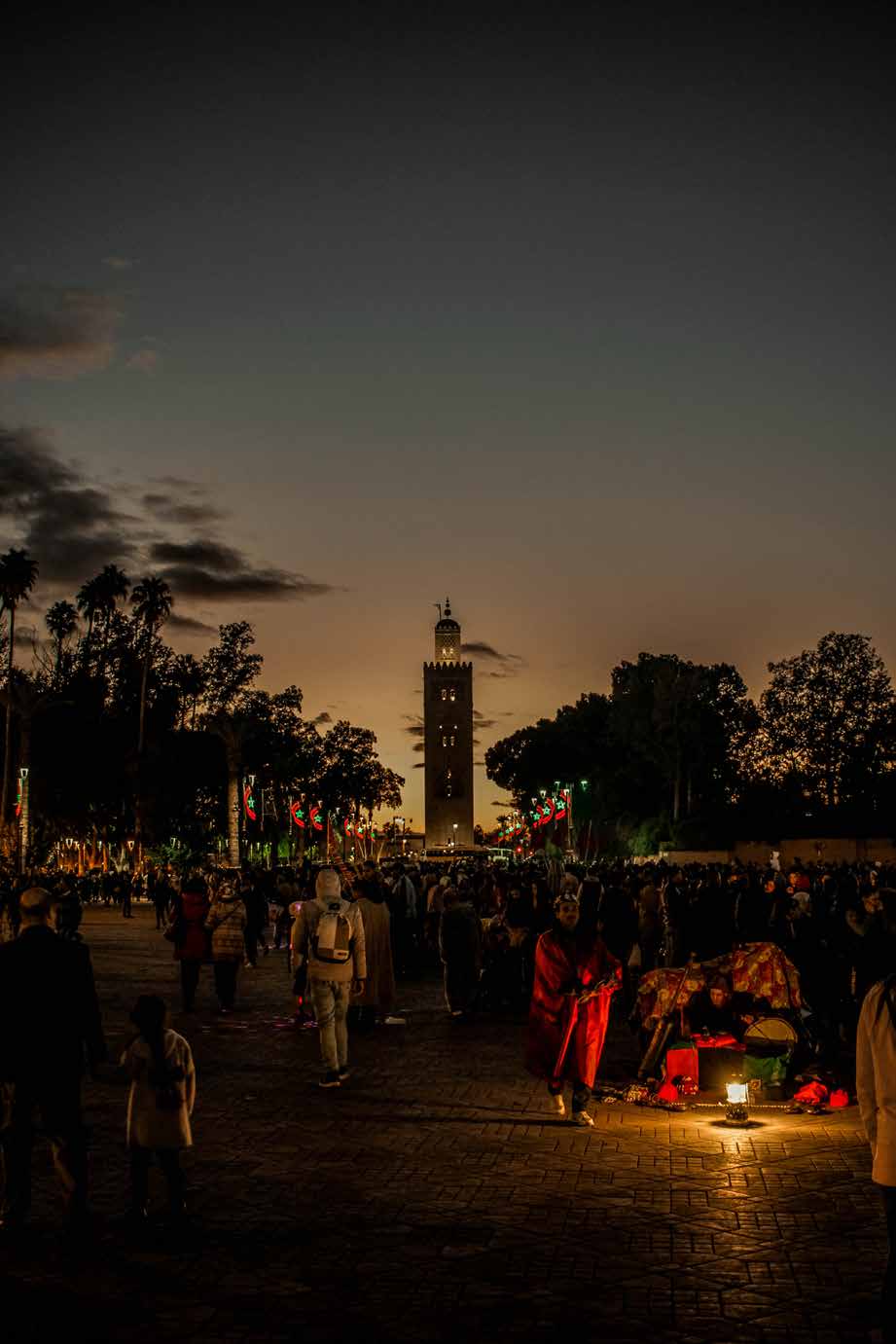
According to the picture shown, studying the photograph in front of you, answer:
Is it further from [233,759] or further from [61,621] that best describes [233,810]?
[61,621]

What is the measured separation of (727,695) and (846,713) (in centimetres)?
1658

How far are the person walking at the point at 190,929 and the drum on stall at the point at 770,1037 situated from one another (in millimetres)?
7851

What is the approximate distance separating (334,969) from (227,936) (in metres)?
5.31

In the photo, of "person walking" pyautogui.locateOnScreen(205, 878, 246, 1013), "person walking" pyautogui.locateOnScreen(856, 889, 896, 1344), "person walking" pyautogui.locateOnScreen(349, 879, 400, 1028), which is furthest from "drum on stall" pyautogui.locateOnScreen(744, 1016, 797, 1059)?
"person walking" pyautogui.locateOnScreen(205, 878, 246, 1013)

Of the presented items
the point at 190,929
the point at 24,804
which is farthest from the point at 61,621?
the point at 190,929

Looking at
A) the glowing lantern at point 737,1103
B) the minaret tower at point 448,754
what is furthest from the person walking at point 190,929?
the minaret tower at point 448,754

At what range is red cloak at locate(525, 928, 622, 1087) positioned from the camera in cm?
1031

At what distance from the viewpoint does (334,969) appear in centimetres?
1169

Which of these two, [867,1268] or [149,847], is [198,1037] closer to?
[867,1268]

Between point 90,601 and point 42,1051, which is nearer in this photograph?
point 42,1051

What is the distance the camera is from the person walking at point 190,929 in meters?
17.0

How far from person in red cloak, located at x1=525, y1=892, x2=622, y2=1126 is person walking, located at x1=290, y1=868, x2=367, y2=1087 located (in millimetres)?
1807

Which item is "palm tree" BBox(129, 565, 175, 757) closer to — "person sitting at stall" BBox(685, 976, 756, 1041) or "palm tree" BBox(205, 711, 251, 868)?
"palm tree" BBox(205, 711, 251, 868)

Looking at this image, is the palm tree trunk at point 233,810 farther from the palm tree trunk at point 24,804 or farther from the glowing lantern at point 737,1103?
the glowing lantern at point 737,1103
